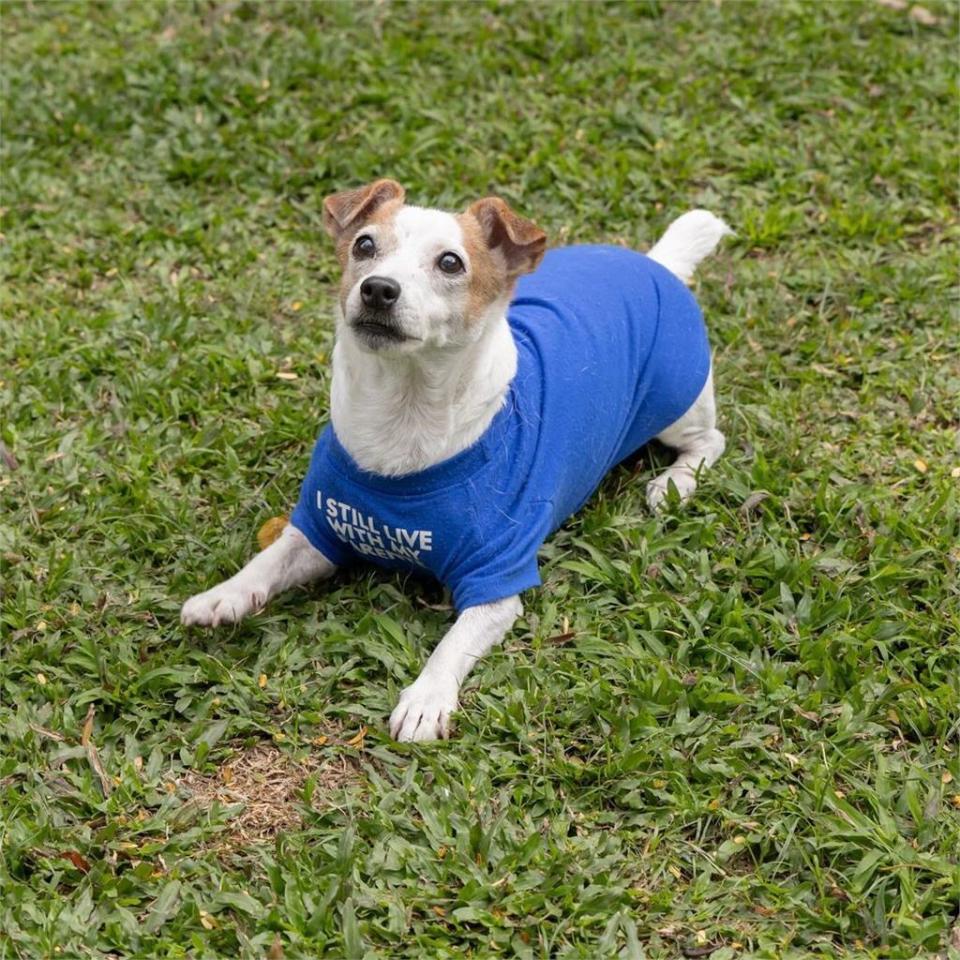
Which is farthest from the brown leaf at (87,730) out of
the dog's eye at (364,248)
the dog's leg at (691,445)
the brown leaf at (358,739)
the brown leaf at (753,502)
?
the brown leaf at (753,502)

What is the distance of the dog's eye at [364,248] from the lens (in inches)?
168

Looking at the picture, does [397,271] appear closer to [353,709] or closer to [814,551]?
[353,709]

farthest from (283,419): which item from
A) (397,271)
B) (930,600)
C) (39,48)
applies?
(39,48)

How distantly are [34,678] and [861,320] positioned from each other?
3.87m

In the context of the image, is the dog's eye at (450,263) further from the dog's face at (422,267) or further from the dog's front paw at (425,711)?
the dog's front paw at (425,711)

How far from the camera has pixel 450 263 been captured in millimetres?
4195

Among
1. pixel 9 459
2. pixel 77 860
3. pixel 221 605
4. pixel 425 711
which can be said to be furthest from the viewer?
pixel 9 459

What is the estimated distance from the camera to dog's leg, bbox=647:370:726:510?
510 centimetres

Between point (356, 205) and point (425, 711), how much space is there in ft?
5.60

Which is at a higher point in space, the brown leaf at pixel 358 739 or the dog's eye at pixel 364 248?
the dog's eye at pixel 364 248

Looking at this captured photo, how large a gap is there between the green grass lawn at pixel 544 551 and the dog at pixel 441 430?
0.18 m

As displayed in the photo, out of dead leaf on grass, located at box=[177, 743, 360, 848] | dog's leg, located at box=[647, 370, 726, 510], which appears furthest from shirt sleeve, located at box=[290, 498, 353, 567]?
dog's leg, located at box=[647, 370, 726, 510]

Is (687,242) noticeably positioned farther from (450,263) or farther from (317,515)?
(317,515)

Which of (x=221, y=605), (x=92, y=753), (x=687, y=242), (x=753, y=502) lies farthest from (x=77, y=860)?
(x=687, y=242)
